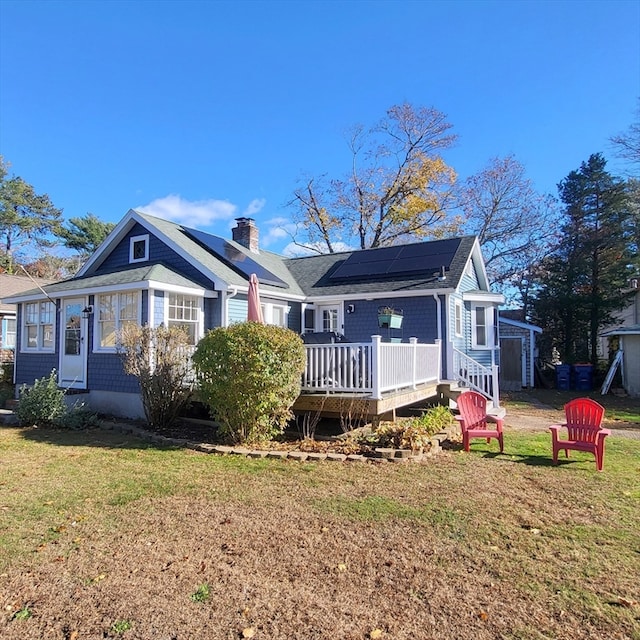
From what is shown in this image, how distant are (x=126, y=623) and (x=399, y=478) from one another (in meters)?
3.85

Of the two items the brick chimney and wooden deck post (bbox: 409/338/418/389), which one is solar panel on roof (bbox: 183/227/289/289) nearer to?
the brick chimney

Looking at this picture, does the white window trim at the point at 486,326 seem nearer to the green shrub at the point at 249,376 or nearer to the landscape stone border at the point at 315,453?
the landscape stone border at the point at 315,453

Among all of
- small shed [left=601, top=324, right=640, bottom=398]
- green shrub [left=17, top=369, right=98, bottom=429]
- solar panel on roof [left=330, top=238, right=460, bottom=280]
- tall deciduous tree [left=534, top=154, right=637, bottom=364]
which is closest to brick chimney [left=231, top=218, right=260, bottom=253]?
solar panel on roof [left=330, top=238, right=460, bottom=280]

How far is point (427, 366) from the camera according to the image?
35.0 feet

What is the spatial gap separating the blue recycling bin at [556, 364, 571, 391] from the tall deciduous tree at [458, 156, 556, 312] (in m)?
9.46

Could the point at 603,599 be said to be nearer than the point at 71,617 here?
No

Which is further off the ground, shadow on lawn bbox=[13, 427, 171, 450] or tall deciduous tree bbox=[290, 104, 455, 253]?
tall deciduous tree bbox=[290, 104, 455, 253]

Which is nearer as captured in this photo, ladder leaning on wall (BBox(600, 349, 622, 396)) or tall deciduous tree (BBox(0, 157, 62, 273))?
ladder leaning on wall (BBox(600, 349, 622, 396))

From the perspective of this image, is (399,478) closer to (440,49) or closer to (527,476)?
(527,476)

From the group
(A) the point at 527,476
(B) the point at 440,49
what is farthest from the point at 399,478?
(B) the point at 440,49

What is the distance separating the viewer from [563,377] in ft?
67.7

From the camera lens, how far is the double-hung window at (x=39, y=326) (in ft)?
42.3

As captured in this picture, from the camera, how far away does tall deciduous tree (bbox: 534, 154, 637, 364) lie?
23.6m

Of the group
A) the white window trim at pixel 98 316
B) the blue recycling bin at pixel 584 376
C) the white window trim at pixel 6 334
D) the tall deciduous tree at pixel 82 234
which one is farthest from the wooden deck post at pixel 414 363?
the tall deciduous tree at pixel 82 234
